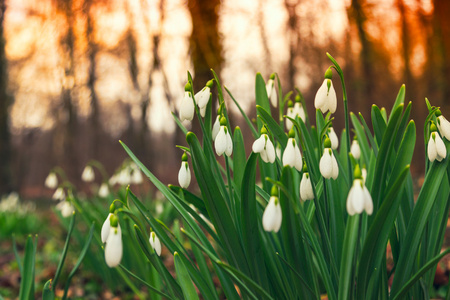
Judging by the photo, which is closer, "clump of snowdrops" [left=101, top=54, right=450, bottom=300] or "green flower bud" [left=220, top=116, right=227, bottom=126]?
"clump of snowdrops" [left=101, top=54, right=450, bottom=300]

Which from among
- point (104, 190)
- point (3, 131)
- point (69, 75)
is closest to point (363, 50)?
point (69, 75)

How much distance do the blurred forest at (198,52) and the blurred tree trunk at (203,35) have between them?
0.01 meters

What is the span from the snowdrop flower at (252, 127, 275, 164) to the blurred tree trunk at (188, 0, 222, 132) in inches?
170

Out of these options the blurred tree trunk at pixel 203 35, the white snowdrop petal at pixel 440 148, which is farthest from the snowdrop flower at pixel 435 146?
Answer: the blurred tree trunk at pixel 203 35

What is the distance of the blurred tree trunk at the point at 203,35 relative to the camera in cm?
565

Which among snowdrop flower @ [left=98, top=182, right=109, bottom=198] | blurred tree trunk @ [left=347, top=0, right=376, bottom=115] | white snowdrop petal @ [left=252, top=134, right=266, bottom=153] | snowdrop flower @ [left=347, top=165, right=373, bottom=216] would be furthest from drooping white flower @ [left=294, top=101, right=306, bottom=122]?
blurred tree trunk @ [left=347, top=0, right=376, bottom=115]

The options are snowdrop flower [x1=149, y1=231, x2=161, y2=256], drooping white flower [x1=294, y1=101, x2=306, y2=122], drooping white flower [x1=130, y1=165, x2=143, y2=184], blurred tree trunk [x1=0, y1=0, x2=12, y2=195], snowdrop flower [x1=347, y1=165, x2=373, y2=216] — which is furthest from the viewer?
blurred tree trunk [x1=0, y1=0, x2=12, y2=195]

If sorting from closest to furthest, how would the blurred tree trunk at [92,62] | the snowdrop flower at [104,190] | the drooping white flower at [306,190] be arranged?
the drooping white flower at [306,190] < the snowdrop flower at [104,190] < the blurred tree trunk at [92,62]

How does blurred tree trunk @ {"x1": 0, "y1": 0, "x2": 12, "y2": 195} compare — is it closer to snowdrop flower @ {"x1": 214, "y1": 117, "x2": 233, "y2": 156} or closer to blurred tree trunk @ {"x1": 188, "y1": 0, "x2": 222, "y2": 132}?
blurred tree trunk @ {"x1": 188, "y1": 0, "x2": 222, "y2": 132}

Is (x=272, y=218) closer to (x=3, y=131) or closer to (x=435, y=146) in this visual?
(x=435, y=146)

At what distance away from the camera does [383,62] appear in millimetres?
13156

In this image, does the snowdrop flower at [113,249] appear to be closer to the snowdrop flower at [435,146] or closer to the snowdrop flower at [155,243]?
the snowdrop flower at [155,243]

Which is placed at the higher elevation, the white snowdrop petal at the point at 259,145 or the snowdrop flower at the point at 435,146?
the white snowdrop petal at the point at 259,145

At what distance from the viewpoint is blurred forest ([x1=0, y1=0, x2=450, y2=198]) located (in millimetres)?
7562
